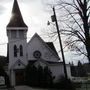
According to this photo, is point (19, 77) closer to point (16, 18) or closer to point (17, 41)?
point (17, 41)

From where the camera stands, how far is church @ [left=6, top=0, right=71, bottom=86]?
43500 millimetres

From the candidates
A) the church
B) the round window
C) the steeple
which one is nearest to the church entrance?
the church

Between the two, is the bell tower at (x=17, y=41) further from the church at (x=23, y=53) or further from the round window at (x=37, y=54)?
the round window at (x=37, y=54)

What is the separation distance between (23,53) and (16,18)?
7.36 m

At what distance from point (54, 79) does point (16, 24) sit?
39.5 feet

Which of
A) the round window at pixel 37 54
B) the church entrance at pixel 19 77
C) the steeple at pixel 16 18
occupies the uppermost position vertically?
the steeple at pixel 16 18

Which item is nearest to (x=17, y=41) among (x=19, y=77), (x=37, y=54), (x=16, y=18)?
(x=37, y=54)

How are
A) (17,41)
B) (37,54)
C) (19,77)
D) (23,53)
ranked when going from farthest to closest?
(37,54), (17,41), (23,53), (19,77)

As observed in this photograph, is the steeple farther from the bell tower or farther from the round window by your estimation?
the round window

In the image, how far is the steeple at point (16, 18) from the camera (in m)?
46.9

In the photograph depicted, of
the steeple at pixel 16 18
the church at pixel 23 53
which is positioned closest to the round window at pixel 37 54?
the church at pixel 23 53

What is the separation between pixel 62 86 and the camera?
33.9 metres

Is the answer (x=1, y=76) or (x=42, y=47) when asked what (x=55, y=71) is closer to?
(x=42, y=47)

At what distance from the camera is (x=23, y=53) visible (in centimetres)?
4556
